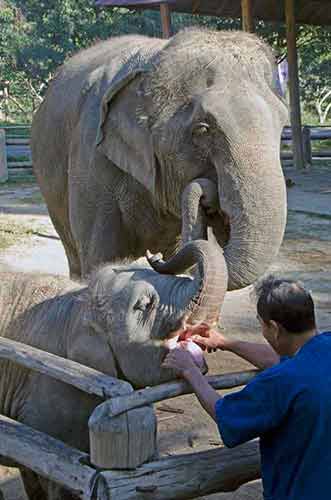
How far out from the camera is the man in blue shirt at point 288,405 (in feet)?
7.50

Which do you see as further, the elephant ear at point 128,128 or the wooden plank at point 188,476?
the elephant ear at point 128,128

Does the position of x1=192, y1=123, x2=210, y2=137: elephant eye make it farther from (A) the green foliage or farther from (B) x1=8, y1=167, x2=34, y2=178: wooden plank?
(A) the green foliage

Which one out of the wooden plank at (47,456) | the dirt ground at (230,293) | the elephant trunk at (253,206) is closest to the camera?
the wooden plank at (47,456)

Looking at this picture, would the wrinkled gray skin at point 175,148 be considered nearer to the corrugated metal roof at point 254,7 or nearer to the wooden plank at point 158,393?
the wooden plank at point 158,393

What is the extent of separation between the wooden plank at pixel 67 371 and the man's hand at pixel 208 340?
0.29 meters

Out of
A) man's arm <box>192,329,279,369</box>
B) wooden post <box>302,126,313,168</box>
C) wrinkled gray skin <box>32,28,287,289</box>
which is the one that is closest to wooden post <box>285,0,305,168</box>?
wooden post <box>302,126,313,168</box>

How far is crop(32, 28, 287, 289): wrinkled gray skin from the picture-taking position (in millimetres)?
4270

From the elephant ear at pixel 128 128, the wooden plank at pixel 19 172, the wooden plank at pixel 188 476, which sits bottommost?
the wooden plank at pixel 19 172

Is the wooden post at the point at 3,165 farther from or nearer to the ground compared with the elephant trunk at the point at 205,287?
nearer to the ground

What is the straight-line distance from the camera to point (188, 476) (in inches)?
102

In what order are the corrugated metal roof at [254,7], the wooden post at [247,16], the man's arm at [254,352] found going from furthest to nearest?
the corrugated metal roof at [254,7], the wooden post at [247,16], the man's arm at [254,352]

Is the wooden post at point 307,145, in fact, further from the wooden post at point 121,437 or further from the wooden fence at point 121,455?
the wooden post at point 121,437

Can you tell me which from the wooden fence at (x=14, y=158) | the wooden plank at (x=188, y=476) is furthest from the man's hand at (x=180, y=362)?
the wooden fence at (x=14, y=158)

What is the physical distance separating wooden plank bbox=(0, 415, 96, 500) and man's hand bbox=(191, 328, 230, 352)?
1.57 feet
